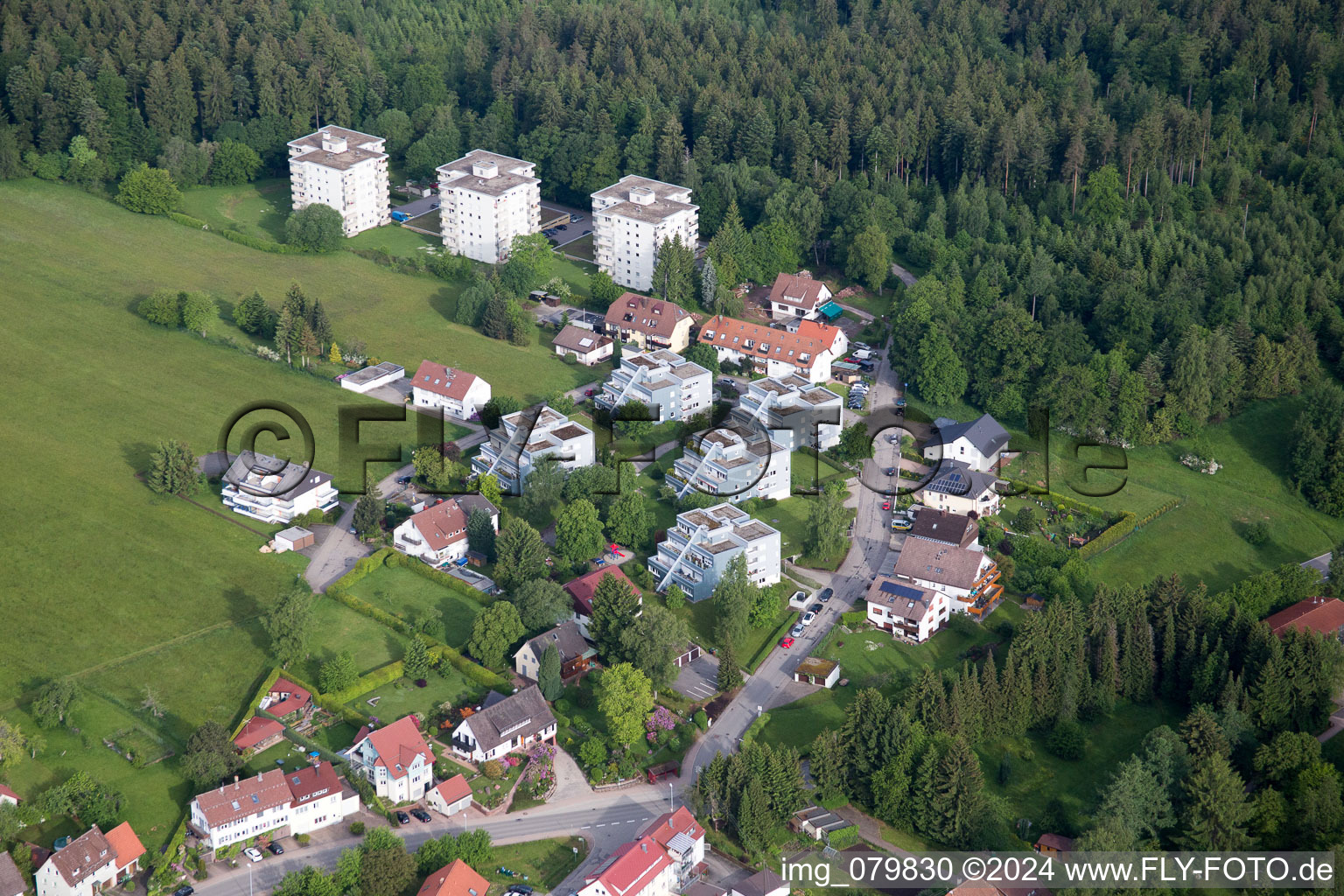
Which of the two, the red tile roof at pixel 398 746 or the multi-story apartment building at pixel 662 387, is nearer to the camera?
the red tile roof at pixel 398 746

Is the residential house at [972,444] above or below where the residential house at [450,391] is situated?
above

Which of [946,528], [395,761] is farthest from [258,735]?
[946,528]

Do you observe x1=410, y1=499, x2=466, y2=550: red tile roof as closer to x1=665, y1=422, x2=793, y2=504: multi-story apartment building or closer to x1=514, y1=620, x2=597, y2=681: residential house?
x1=514, y1=620, x2=597, y2=681: residential house

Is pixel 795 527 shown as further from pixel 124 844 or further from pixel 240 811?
pixel 124 844

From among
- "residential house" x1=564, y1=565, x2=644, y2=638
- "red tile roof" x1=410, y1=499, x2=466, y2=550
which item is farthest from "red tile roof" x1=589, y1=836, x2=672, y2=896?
"red tile roof" x1=410, y1=499, x2=466, y2=550

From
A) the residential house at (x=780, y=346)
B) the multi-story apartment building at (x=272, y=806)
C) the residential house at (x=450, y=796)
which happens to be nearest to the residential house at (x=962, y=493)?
the residential house at (x=780, y=346)

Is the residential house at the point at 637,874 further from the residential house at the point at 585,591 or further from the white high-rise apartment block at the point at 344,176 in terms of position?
the white high-rise apartment block at the point at 344,176
